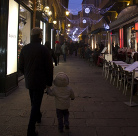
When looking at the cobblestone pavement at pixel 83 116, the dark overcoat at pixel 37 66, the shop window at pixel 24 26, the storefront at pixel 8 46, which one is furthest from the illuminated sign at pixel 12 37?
the dark overcoat at pixel 37 66

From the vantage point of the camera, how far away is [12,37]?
7.81 meters

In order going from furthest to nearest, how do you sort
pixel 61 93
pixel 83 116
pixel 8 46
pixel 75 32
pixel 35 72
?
pixel 75 32 < pixel 8 46 < pixel 83 116 < pixel 61 93 < pixel 35 72

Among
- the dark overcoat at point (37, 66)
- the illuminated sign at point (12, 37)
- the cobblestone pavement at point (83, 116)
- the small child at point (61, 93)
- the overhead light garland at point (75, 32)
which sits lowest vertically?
the cobblestone pavement at point (83, 116)

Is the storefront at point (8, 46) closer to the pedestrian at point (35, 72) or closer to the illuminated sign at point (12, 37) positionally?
the illuminated sign at point (12, 37)

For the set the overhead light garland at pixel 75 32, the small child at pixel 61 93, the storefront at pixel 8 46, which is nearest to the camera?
the small child at pixel 61 93

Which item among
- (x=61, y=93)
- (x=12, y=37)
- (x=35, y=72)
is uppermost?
(x=12, y=37)

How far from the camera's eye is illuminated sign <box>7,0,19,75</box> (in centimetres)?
750

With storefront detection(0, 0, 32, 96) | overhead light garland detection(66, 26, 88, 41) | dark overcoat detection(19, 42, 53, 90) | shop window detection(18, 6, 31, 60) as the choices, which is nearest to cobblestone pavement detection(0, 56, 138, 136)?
storefront detection(0, 0, 32, 96)

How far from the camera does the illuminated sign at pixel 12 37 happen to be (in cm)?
750

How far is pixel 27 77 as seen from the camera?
3.99 metres

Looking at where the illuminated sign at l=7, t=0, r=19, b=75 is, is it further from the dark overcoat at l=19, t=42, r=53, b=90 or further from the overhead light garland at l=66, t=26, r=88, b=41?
the overhead light garland at l=66, t=26, r=88, b=41

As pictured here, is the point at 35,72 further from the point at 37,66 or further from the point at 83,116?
the point at 83,116

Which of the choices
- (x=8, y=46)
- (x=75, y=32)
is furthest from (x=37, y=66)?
(x=75, y=32)

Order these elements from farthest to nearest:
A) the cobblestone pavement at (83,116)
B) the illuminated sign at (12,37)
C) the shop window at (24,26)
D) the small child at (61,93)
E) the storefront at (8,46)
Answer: the shop window at (24,26)
the illuminated sign at (12,37)
the storefront at (8,46)
the cobblestone pavement at (83,116)
the small child at (61,93)
